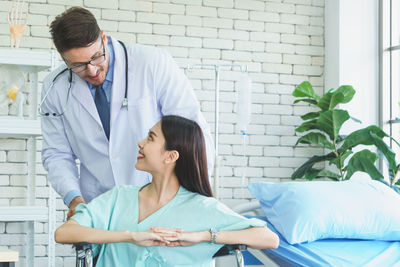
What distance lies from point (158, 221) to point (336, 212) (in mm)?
1135

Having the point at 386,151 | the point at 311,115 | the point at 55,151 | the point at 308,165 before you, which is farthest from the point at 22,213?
the point at 386,151

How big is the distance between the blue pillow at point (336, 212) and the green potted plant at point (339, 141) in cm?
54

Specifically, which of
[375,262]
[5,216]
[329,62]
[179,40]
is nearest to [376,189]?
[375,262]

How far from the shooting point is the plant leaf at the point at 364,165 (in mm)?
3457

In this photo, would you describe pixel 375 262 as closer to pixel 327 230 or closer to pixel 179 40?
pixel 327 230

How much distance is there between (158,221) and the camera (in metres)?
1.94

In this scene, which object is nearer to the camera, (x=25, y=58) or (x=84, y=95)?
(x=84, y=95)

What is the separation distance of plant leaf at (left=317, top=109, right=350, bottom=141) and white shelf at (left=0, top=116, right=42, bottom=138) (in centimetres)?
176

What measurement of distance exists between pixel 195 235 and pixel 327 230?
3.54 ft

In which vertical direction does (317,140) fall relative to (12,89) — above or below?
below

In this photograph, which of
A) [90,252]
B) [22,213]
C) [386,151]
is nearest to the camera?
[90,252]

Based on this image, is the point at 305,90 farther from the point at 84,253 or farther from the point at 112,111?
the point at 84,253

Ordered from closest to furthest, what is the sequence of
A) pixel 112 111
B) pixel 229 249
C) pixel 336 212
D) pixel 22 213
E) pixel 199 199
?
pixel 229 249 < pixel 199 199 < pixel 112 111 < pixel 336 212 < pixel 22 213

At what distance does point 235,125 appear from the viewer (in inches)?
155
